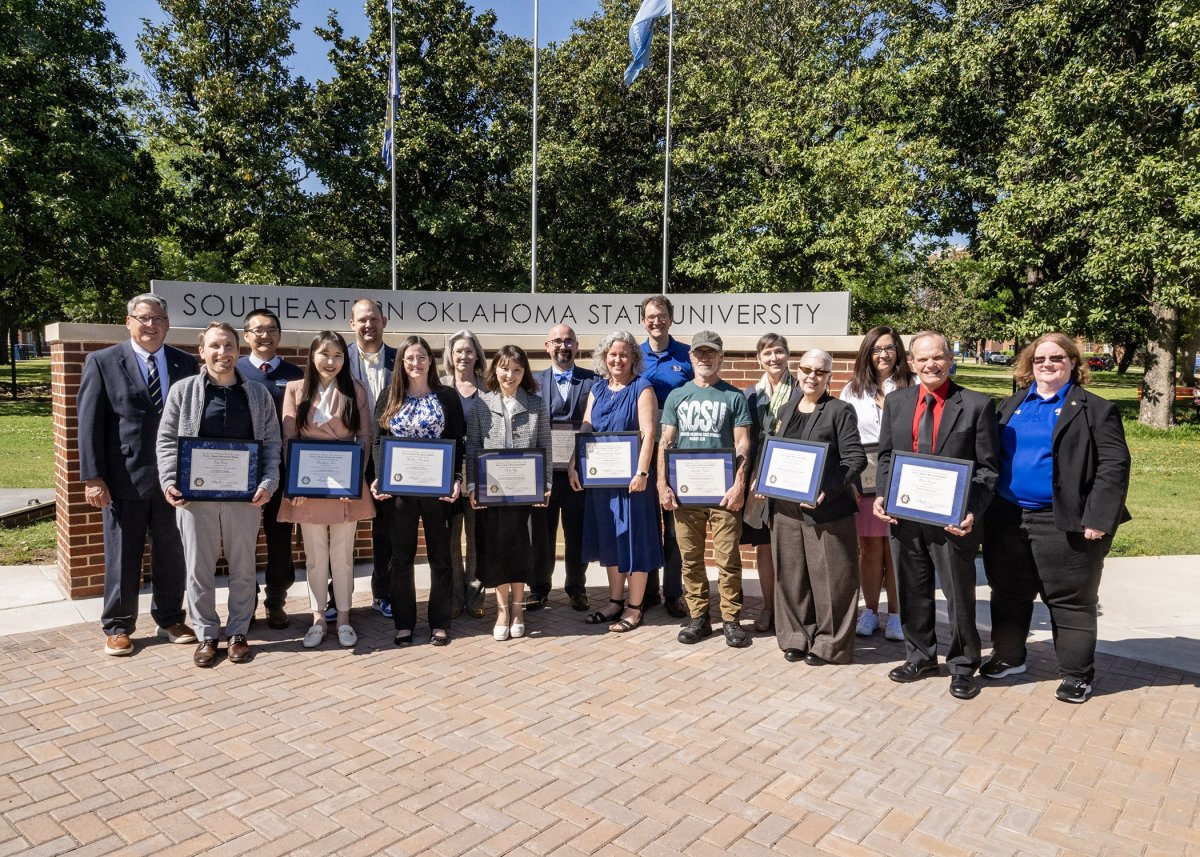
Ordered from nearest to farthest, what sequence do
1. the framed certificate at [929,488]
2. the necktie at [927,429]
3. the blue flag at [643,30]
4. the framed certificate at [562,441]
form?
1. the framed certificate at [929,488]
2. the necktie at [927,429]
3. the framed certificate at [562,441]
4. the blue flag at [643,30]

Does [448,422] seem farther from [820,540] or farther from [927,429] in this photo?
[927,429]

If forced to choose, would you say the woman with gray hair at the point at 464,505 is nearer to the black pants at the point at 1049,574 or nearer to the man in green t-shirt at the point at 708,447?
the man in green t-shirt at the point at 708,447

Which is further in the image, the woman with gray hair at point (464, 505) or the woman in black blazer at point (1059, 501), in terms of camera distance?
the woman with gray hair at point (464, 505)

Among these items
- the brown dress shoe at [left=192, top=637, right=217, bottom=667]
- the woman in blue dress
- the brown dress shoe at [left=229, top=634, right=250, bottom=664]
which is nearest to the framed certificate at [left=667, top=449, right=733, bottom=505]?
the woman in blue dress

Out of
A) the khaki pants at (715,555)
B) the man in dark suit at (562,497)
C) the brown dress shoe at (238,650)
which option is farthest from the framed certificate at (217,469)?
the khaki pants at (715,555)

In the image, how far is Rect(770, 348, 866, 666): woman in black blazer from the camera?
16.4 feet

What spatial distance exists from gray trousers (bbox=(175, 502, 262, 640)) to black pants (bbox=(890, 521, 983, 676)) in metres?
4.07

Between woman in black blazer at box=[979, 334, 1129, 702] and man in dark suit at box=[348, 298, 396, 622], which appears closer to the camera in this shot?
woman in black blazer at box=[979, 334, 1129, 702]

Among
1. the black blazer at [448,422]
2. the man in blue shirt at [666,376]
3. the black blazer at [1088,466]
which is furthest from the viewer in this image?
the man in blue shirt at [666,376]

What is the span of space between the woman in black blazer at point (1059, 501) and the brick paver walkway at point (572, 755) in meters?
0.48

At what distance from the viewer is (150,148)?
79.1ft

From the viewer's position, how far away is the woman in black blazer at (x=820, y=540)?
197 inches

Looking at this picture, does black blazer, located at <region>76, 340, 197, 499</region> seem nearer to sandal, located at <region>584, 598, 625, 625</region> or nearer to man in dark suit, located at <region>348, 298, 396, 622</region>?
man in dark suit, located at <region>348, 298, 396, 622</region>

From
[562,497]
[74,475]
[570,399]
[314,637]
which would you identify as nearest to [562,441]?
[570,399]
